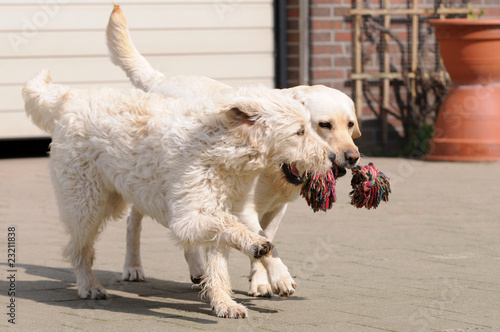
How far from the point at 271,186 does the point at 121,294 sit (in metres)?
1.12

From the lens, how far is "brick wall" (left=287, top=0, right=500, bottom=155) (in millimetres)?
11867

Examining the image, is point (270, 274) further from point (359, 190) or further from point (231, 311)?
point (359, 190)

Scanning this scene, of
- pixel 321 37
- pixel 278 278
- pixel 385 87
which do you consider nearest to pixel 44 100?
pixel 278 278

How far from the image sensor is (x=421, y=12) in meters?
12.2

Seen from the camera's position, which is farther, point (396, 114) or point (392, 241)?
point (396, 114)

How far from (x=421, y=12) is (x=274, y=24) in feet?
Result: 6.47

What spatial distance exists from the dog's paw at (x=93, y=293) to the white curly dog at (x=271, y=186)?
1.72 ft

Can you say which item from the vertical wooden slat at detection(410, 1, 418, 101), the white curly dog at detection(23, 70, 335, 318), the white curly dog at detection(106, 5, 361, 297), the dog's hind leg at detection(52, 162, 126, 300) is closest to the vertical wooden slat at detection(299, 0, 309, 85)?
the vertical wooden slat at detection(410, 1, 418, 101)

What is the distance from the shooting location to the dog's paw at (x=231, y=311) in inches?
184

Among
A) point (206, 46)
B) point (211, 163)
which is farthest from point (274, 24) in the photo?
point (211, 163)

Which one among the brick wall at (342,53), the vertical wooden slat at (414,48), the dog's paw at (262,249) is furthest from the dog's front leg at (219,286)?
the vertical wooden slat at (414,48)

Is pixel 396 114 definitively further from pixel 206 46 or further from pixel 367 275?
pixel 367 275

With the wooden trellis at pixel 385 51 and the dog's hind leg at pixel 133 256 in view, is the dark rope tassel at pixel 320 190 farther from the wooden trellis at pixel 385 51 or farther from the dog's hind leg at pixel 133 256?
the wooden trellis at pixel 385 51

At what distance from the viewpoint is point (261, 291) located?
5332mm
